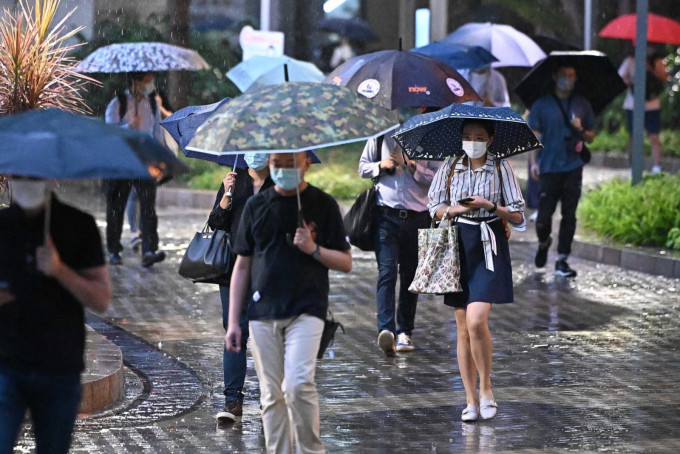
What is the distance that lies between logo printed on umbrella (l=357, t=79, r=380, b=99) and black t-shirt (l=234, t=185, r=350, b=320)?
3268mm

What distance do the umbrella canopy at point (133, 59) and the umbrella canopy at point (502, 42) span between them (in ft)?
14.3

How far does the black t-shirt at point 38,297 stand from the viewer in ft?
15.1

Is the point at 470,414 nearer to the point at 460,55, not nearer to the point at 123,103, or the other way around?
the point at 123,103

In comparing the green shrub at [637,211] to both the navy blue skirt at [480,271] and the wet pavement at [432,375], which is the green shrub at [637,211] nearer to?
the wet pavement at [432,375]

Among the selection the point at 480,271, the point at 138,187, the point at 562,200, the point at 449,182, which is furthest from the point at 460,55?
the point at 480,271

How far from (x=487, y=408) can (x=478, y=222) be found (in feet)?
3.32

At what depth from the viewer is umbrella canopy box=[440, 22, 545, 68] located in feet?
56.5

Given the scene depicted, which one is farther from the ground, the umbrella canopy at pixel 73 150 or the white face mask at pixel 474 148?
the umbrella canopy at pixel 73 150

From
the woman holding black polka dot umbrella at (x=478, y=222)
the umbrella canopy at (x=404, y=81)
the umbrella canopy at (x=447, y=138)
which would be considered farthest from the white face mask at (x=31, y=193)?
the umbrella canopy at (x=404, y=81)

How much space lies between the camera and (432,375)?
8594 millimetres

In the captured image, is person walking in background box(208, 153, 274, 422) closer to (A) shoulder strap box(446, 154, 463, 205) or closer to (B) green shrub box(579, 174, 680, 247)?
(A) shoulder strap box(446, 154, 463, 205)

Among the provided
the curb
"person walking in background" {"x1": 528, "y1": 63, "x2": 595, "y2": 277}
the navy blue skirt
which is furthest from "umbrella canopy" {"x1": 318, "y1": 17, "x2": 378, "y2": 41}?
the navy blue skirt

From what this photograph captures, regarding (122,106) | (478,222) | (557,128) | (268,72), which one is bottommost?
(478,222)

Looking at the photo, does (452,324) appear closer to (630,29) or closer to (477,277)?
(477,277)
